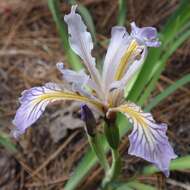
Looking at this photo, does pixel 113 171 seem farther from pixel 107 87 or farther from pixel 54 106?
pixel 54 106

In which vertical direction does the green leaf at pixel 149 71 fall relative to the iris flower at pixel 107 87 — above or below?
below

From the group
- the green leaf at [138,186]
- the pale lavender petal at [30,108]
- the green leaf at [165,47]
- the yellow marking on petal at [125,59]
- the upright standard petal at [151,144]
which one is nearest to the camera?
the upright standard petal at [151,144]

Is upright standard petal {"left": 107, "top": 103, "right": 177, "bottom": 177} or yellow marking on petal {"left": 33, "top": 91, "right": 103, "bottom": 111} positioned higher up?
yellow marking on petal {"left": 33, "top": 91, "right": 103, "bottom": 111}

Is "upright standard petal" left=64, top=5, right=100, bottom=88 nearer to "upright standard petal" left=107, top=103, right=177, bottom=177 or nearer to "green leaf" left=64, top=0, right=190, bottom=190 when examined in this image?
"upright standard petal" left=107, top=103, right=177, bottom=177

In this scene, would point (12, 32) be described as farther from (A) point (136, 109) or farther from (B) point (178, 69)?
(A) point (136, 109)

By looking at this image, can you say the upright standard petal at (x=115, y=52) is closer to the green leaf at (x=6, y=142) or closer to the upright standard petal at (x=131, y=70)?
the upright standard petal at (x=131, y=70)

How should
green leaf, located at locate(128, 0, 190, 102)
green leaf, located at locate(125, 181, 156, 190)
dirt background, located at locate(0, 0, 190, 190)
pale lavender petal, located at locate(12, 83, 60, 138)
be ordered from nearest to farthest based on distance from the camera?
pale lavender petal, located at locate(12, 83, 60, 138)
green leaf, located at locate(125, 181, 156, 190)
green leaf, located at locate(128, 0, 190, 102)
dirt background, located at locate(0, 0, 190, 190)

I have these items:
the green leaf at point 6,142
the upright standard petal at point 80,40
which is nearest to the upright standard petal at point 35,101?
the upright standard petal at point 80,40

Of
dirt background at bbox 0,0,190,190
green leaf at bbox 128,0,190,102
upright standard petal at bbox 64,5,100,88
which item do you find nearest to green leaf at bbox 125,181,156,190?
dirt background at bbox 0,0,190,190
